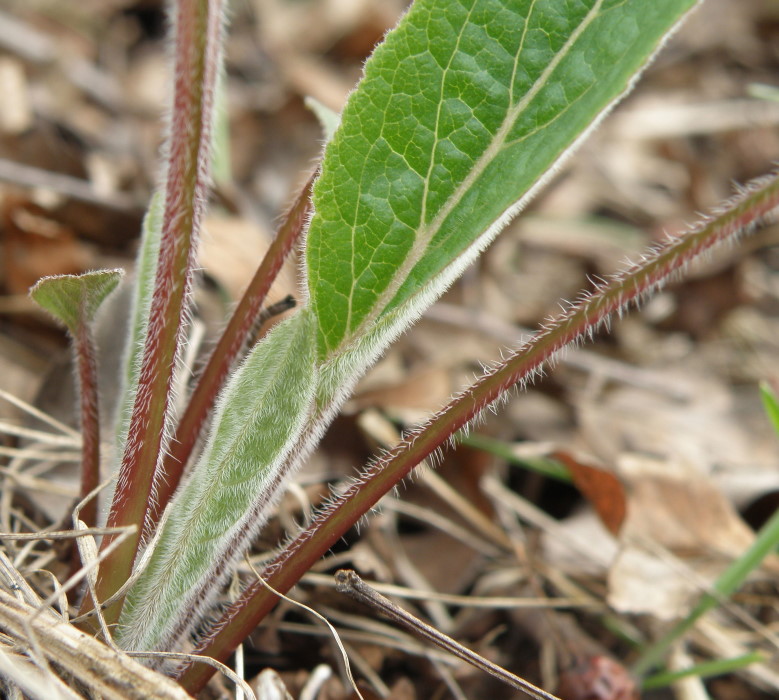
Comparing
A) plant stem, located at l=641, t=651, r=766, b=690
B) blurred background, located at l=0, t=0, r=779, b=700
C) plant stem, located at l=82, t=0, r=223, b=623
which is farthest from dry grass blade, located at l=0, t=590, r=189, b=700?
plant stem, located at l=641, t=651, r=766, b=690

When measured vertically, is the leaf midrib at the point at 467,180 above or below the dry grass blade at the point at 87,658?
above

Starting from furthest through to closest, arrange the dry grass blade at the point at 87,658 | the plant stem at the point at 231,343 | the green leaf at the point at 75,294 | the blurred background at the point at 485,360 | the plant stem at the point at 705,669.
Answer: the blurred background at the point at 485,360, the plant stem at the point at 705,669, the plant stem at the point at 231,343, the green leaf at the point at 75,294, the dry grass blade at the point at 87,658

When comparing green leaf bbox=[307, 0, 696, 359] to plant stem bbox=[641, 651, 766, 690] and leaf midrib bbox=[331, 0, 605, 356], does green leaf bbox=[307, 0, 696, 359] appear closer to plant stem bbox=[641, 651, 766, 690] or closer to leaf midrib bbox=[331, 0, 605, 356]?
leaf midrib bbox=[331, 0, 605, 356]

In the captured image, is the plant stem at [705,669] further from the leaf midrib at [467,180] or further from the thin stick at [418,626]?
the leaf midrib at [467,180]

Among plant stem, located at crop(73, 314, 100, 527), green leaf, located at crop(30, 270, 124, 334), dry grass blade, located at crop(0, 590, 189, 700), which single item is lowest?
dry grass blade, located at crop(0, 590, 189, 700)

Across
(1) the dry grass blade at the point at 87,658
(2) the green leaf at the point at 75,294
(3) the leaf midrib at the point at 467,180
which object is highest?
(3) the leaf midrib at the point at 467,180

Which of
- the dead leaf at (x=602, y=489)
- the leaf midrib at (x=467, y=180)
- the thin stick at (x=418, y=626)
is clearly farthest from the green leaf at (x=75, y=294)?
the dead leaf at (x=602, y=489)

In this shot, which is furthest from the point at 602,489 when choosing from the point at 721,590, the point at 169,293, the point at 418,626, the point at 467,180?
the point at 169,293

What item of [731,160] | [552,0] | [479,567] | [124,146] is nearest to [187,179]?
[552,0]
